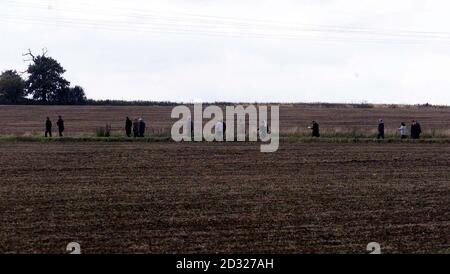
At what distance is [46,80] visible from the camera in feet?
323

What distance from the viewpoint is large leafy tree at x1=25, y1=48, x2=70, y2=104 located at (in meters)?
98.4

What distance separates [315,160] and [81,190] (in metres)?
13.0

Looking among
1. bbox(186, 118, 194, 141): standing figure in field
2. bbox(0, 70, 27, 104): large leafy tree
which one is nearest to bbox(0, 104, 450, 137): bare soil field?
bbox(0, 70, 27, 104): large leafy tree

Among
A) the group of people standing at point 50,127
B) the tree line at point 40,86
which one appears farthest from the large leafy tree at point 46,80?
the group of people standing at point 50,127

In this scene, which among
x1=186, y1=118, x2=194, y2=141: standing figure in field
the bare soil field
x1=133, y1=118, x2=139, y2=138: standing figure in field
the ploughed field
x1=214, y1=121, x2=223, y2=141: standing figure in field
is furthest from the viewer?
the bare soil field

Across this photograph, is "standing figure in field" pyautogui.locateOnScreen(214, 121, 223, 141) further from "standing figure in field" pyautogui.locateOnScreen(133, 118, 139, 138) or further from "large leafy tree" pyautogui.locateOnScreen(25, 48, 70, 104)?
"large leafy tree" pyautogui.locateOnScreen(25, 48, 70, 104)

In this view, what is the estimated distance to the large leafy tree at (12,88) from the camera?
97.5 m

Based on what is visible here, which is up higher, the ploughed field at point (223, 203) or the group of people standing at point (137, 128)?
the group of people standing at point (137, 128)

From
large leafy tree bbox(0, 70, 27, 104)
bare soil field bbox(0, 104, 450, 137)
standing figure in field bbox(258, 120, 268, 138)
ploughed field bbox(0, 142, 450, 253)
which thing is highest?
large leafy tree bbox(0, 70, 27, 104)

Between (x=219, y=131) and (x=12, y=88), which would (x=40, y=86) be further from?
(x=219, y=131)

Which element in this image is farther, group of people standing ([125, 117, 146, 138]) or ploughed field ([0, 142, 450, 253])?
group of people standing ([125, 117, 146, 138])

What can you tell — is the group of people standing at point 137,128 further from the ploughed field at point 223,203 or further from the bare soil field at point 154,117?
the bare soil field at point 154,117

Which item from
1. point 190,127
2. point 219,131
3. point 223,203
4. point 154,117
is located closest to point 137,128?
point 190,127
